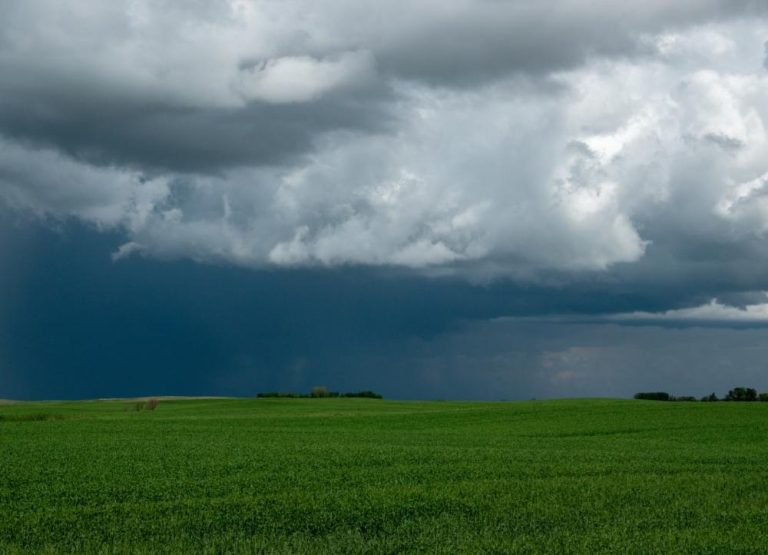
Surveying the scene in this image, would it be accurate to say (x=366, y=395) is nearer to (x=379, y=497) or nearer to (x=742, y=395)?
(x=742, y=395)

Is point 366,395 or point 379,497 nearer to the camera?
point 379,497

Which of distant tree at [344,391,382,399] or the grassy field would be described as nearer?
the grassy field

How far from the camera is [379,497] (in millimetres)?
16266

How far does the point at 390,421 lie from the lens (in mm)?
52031

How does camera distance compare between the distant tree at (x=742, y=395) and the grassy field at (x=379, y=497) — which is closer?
the grassy field at (x=379, y=497)

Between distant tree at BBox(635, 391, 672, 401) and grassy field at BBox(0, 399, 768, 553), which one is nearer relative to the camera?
grassy field at BBox(0, 399, 768, 553)

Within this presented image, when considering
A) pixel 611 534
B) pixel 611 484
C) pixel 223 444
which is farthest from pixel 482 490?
pixel 223 444

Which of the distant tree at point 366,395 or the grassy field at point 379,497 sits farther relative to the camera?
the distant tree at point 366,395

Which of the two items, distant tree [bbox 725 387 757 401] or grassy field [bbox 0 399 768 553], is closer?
grassy field [bbox 0 399 768 553]

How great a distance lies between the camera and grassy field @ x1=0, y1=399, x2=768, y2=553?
502 inches

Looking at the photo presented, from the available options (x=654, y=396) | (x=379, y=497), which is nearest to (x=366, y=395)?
(x=654, y=396)

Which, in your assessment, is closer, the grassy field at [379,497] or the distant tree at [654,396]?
the grassy field at [379,497]

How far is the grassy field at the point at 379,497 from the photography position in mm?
12758

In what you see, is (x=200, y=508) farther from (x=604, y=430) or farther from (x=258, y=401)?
(x=258, y=401)
